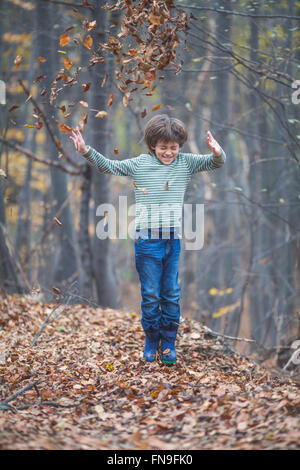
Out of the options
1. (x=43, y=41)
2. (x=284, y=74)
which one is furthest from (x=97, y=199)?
(x=284, y=74)

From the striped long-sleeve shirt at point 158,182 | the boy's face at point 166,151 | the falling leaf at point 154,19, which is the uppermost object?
the falling leaf at point 154,19

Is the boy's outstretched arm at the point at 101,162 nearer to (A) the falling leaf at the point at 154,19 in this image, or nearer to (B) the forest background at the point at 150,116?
(B) the forest background at the point at 150,116

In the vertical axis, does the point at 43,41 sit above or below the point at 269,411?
above

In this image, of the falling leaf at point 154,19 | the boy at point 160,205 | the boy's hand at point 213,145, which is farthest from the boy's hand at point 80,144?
the falling leaf at point 154,19

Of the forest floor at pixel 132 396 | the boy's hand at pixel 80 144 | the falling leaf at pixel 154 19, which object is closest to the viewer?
the forest floor at pixel 132 396

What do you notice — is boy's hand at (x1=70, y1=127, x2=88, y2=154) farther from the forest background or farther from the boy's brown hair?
the boy's brown hair

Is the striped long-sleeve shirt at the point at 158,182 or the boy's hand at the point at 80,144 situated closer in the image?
the boy's hand at the point at 80,144

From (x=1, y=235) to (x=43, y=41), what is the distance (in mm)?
3194

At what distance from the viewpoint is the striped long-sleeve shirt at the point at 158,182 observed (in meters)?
4.32

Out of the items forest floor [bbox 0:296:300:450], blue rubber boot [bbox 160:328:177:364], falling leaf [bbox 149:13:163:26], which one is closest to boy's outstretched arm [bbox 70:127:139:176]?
falling leaf [bbox 149:13:163:26]

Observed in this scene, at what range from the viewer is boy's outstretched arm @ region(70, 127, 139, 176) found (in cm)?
413

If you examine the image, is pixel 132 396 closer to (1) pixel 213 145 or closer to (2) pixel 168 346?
(2) pixel 168 346

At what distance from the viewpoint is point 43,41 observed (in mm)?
7840
